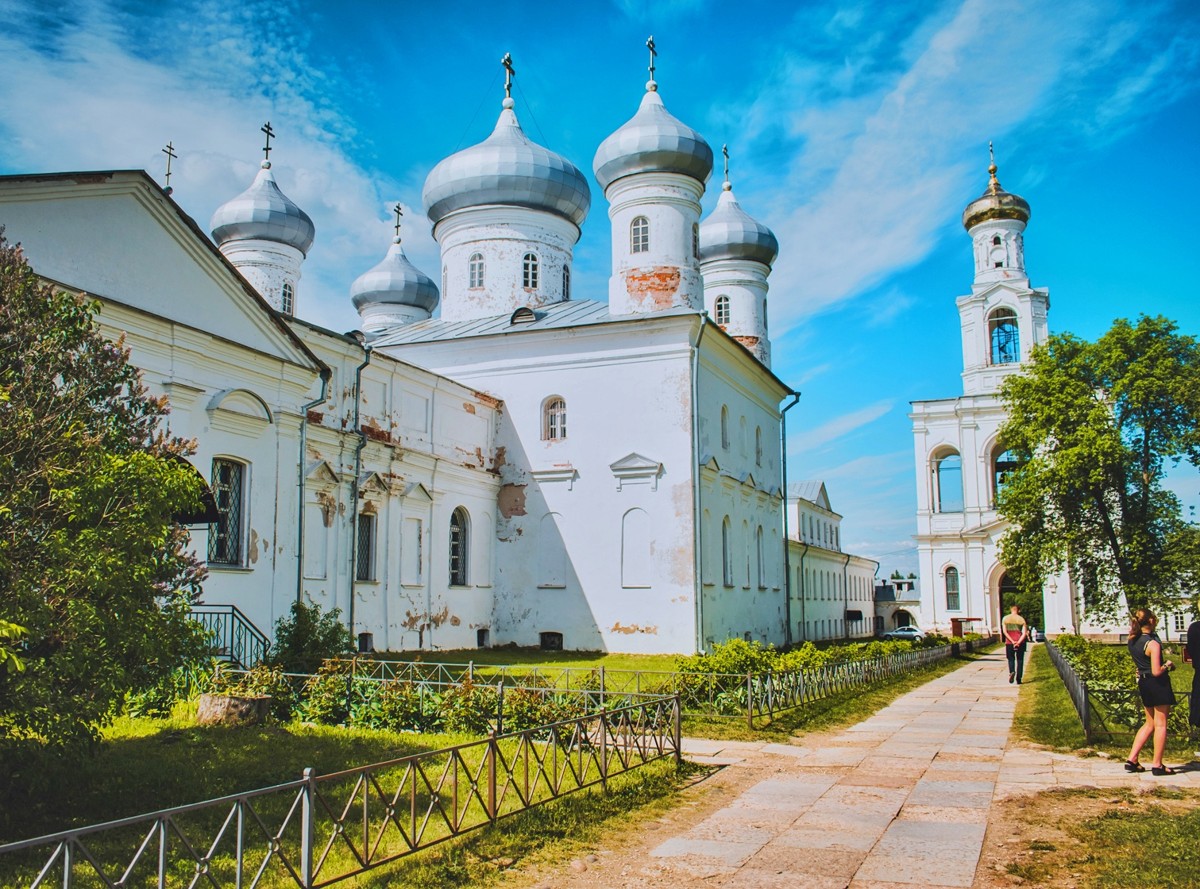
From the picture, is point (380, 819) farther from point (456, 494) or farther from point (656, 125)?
point (656, 125)

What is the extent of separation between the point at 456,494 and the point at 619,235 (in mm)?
7973

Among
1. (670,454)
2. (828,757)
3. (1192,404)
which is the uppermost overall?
(1192,404)

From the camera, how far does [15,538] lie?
21.6ft

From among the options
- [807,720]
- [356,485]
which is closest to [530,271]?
[356,485]

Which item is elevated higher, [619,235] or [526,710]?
[619,235]

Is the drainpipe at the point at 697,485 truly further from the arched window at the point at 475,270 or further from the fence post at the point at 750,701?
the fence post at the point at 750,701

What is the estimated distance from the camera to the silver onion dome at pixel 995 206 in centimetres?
4684

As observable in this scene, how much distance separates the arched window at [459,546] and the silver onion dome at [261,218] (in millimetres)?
11364

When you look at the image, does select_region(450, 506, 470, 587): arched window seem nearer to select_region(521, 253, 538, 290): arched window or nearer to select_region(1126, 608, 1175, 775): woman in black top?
select_region(521, 253, 538, 290): arched window

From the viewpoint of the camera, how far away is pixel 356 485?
19656mm

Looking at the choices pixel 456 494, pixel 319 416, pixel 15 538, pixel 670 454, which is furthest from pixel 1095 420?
pixel 15 538

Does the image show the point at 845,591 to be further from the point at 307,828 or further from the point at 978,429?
the point at 307,828

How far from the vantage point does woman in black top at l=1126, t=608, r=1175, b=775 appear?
8.99m

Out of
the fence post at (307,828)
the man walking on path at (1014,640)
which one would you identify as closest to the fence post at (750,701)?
the fence post at (307,828)
